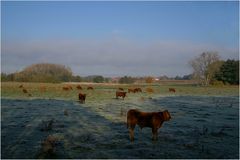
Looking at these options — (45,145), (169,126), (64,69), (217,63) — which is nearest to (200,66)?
(217,63)

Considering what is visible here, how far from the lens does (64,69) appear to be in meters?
132

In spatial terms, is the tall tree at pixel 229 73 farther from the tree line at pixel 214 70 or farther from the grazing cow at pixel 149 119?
the grazing cow at pixel 149 119

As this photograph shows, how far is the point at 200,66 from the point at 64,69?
64962mm

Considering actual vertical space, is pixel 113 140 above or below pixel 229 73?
below

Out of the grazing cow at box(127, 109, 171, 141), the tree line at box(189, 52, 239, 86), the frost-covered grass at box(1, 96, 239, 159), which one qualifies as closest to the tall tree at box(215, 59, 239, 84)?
the tree line at box(189, 52, 239, 86)

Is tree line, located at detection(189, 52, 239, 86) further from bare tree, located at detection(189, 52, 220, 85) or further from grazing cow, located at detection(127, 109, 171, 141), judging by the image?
grazing cow, located at detection(127, 109, 171, 141)

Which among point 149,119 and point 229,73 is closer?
point 149,119

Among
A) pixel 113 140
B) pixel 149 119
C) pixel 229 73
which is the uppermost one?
pixel 229 73

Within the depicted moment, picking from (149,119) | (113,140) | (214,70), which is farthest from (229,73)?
(113,140)

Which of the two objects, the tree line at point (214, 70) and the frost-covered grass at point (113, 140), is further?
the tree line at point (214, 70)

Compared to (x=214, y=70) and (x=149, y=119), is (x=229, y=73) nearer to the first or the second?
(x=214, y=70)

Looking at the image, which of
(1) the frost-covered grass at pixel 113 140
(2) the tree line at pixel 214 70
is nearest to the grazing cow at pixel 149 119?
(1) the frost-covered grass at pixel 113 140

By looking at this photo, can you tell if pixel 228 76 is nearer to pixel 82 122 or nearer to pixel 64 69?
pixel 64 69

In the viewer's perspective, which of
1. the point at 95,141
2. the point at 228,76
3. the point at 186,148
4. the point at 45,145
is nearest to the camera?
the point at 45,145
